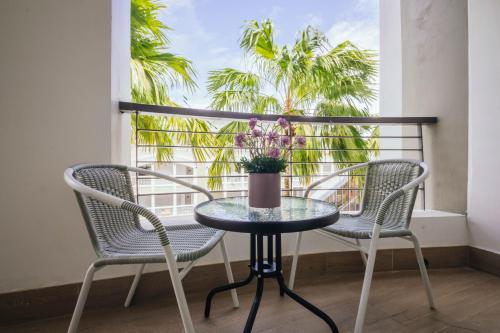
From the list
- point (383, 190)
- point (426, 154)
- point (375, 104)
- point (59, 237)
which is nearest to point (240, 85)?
point (375, 104)

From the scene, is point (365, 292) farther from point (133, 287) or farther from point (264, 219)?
point (133, 287)

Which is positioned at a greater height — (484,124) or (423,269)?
(484,124)

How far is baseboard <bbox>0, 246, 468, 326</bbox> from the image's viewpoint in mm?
1248

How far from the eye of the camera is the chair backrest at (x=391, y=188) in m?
1.29

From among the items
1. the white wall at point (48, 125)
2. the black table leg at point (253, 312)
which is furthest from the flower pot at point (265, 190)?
the white wall at point (48, 125)

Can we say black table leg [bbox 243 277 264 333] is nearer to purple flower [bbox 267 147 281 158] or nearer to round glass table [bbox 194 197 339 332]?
round glass table [bbox 194 197 339 332]

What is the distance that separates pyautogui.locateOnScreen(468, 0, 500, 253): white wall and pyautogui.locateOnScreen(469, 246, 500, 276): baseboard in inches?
1.3

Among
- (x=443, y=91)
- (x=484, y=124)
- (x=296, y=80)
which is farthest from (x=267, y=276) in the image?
(x=296, y=80)

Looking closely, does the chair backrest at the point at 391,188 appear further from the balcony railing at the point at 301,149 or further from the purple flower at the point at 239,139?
the purple flower at the point at 239,139

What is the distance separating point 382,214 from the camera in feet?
Result: 3.51

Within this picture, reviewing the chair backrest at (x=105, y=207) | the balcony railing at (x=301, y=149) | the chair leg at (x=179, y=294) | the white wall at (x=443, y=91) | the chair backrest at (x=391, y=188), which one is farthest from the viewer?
the white wall at (x=443, y=91)

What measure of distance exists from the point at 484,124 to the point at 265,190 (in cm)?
164

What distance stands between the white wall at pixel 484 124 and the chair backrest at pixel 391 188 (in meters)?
0.75

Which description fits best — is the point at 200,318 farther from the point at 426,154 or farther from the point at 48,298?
the point at 426,154
